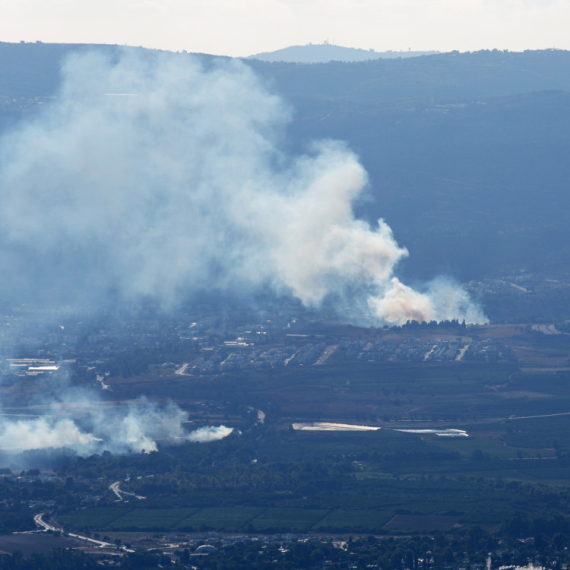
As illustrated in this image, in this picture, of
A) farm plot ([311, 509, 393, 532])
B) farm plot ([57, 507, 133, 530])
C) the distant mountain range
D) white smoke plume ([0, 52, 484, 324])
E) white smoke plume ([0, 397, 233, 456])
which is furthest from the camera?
the distant mountain range

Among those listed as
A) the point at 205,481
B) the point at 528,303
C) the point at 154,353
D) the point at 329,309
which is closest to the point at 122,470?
the point at 205,481

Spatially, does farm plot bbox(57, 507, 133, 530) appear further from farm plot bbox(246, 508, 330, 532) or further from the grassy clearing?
farm plot bbox(246, 508, 330, 532)

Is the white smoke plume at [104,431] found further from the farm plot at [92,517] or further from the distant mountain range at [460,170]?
the distant mountain range at [460,170]

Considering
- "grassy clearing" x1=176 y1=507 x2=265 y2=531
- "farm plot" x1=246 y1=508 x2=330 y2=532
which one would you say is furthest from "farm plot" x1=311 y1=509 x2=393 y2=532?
"grassy clearing" x1=176 y1=507 x2=265 y2=531

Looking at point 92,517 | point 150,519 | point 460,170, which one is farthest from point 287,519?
point 460,170

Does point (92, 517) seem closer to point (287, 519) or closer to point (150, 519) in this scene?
point (150, 519)

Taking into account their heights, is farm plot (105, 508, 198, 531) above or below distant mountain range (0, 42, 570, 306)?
below

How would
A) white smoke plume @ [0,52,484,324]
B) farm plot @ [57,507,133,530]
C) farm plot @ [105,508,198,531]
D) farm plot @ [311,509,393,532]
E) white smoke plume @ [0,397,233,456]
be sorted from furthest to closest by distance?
1. white smoke plume @ [0,52,484,324]
2. white smoke plume @ [0,397,233,456]
3. farm plot @ [57,507,133,530]
4. farm plot @ [105,508,198,531]
5. farm plot @ [311,509,393,532]

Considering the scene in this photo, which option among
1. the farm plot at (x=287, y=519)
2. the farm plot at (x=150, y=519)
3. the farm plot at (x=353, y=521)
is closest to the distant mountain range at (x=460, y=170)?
the farm plot at (x=353, y=521)
